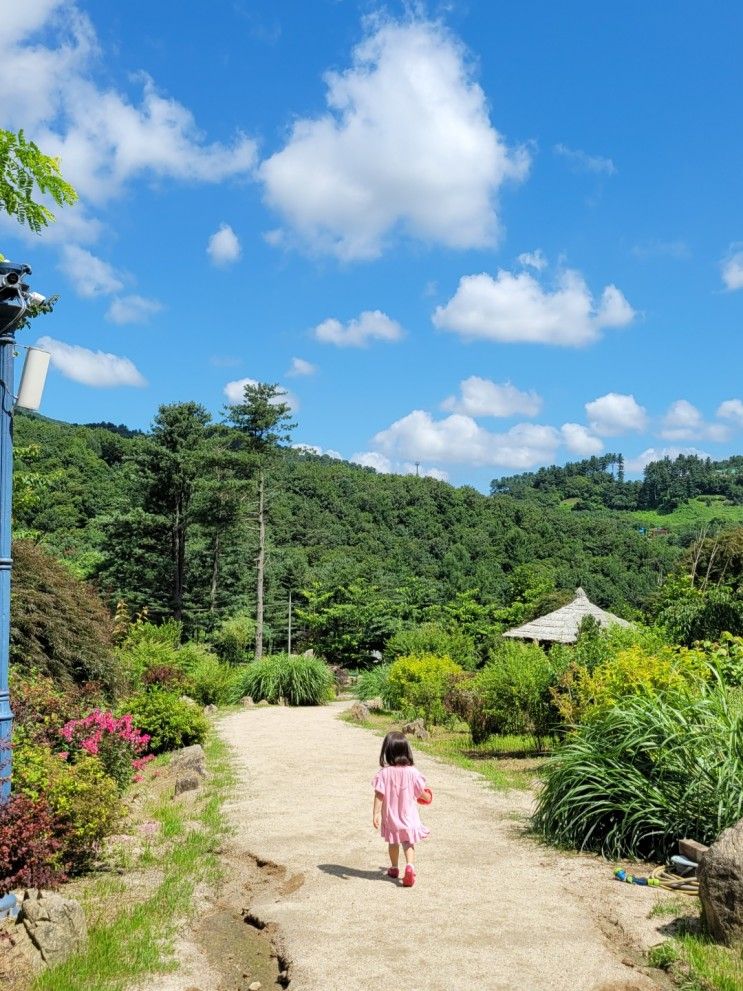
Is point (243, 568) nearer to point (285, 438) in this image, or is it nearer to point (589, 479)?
point (285, 438)

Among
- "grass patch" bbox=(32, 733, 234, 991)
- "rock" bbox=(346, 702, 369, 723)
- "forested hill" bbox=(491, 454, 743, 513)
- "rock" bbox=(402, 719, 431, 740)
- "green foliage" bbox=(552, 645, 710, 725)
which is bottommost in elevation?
"rock" bbox=(346, 702, 369, 723)

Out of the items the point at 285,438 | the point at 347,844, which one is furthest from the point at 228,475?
the point at 347,844

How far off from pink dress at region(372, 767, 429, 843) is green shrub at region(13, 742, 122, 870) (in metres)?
2.17

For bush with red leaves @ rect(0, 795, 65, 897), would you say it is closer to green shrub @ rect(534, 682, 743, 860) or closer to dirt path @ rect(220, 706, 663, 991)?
dirt path @ rect(220, 706, 663, 991)

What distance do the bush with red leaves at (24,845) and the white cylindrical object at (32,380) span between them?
2547 millimetres

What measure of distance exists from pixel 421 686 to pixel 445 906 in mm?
11343

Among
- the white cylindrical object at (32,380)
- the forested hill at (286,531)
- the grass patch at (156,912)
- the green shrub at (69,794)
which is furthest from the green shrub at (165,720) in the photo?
the white cylindrical object at (32,380)

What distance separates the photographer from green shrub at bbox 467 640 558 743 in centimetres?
1214

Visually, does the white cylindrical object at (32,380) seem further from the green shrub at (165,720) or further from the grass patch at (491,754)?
the green shrub at (165,720)

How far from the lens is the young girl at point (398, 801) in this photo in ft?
18.8

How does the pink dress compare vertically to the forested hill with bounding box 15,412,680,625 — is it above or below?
below

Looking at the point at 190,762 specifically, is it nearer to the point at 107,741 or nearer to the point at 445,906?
the point at 107,741

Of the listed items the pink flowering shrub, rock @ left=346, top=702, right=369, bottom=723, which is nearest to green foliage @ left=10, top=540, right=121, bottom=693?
the pink flowering shrub

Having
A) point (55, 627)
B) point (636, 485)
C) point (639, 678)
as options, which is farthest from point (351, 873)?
point (636, 485)
